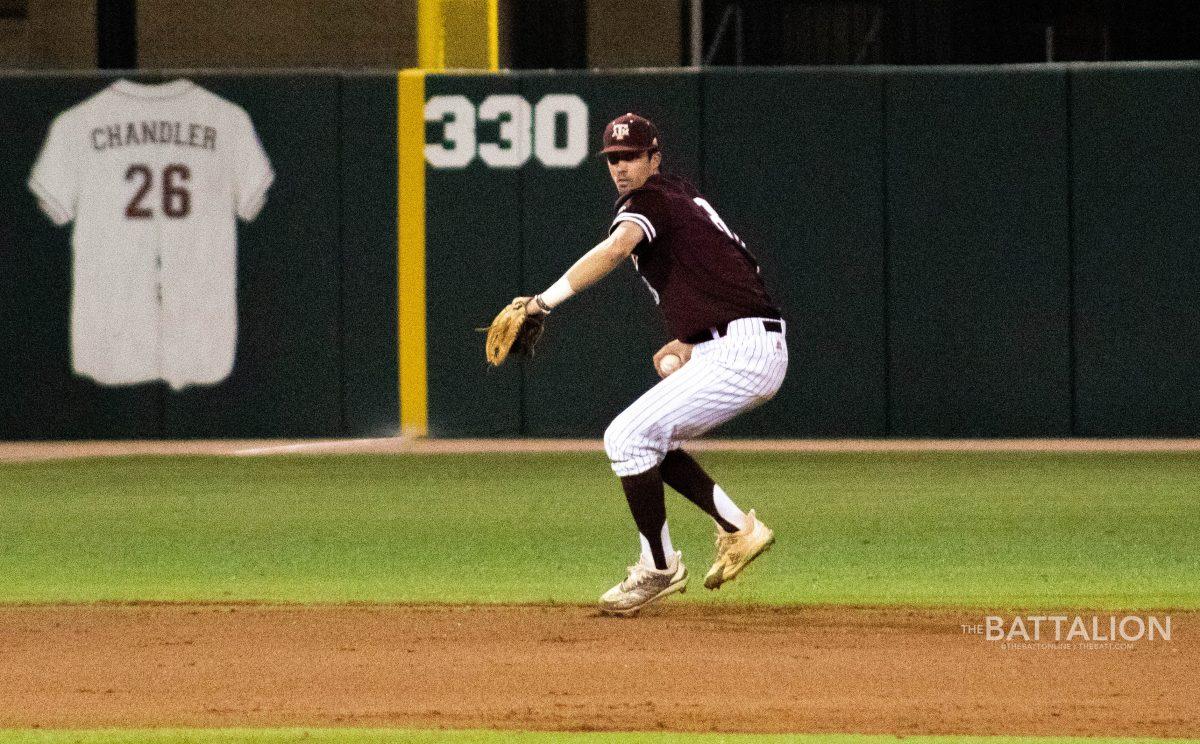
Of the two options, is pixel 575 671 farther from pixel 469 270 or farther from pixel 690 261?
pixel 469 270

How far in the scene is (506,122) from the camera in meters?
14.8

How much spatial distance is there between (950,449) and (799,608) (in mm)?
6402

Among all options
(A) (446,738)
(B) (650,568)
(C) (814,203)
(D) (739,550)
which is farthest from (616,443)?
(C) (814,203)

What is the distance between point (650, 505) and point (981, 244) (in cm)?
757

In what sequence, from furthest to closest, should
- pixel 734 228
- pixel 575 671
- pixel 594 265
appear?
pixel 734 228 < pixel 594 265 < pixel 575 671

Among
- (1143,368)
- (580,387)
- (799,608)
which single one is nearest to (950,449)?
(1143,368)

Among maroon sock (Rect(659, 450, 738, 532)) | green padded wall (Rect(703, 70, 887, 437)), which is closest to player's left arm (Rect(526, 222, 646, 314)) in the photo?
maroon sock (Rect(659, 450, 738, 532))

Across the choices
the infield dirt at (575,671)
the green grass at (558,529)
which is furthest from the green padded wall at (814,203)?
the infield dirt at (575,671)

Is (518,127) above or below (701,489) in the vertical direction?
above

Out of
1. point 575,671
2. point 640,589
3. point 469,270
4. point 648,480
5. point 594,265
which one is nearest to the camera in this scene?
point 575,671

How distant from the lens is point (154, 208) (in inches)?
588

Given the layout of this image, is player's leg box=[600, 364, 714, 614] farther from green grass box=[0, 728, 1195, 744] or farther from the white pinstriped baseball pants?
green grass box=[0, 728, 1195, 744]

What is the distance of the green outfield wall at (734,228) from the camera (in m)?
14.5

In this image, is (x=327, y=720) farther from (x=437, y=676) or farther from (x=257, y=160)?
(x=257, y=160)
